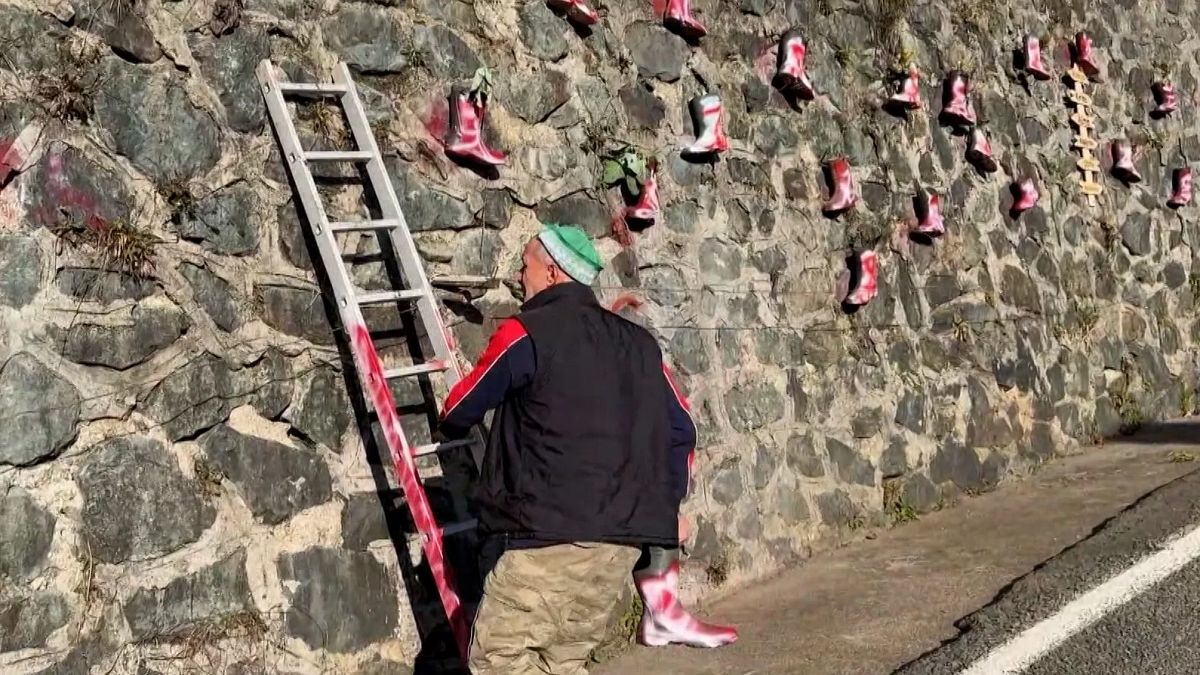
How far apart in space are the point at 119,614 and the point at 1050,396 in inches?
263

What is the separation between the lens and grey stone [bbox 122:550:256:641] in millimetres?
3829

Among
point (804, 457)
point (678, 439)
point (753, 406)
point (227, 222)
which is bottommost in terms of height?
point (804, 457)

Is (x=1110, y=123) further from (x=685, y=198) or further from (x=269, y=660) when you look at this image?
(x=269, y=660)

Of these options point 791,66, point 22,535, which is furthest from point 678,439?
point 791,66

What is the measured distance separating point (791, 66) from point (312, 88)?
3070mm

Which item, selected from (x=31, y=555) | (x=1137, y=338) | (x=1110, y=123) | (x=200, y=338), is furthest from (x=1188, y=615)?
(x=1110, y=123)

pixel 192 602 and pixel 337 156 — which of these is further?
pixel 337 156

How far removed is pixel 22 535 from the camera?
11.8 ft

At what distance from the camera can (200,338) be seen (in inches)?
162

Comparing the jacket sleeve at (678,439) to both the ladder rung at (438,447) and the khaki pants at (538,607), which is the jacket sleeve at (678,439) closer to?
the khaki pants at (538,607)

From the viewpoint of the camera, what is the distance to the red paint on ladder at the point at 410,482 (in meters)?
4.25

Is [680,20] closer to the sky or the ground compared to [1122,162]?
closer to the sky

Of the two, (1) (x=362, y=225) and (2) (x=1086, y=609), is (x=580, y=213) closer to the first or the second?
(1) (x=362, y=225)

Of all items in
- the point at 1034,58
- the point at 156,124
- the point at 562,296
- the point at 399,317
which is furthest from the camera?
the point at 1034,58
